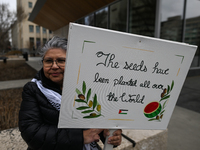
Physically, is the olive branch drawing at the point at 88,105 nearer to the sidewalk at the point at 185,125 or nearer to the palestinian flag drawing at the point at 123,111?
the palestinian flag drawing at the point at 123,111

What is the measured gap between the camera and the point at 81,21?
10.9m

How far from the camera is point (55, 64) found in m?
1.09

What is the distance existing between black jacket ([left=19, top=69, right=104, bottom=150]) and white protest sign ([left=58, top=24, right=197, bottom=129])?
0.53 feet

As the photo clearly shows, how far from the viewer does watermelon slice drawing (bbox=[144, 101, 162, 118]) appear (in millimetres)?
1021

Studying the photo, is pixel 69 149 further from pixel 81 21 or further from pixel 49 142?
pixel 81 21

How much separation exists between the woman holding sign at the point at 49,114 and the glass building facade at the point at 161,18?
531 cm

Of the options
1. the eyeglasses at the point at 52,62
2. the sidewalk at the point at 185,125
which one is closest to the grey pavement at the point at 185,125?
the sidewalk at the point at 185,125

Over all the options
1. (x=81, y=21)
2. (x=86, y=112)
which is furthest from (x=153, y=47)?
(x=81, y=21)

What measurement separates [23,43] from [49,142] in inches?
1594

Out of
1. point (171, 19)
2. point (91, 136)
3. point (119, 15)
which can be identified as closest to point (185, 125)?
point (91, 136)

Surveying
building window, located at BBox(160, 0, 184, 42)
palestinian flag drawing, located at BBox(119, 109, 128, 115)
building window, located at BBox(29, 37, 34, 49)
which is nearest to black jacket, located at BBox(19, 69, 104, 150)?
palestinian flag drawing, located at BBox(119, 109, 128, 115)

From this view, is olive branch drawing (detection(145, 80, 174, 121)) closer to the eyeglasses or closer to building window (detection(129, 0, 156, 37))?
the eyeglasses

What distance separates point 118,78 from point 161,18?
6542mm

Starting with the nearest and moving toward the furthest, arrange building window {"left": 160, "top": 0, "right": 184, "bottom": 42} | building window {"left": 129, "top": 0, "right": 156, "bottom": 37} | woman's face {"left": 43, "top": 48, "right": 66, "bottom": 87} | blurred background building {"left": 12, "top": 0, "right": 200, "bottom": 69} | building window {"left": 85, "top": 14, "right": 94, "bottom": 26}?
woman's face {"left": 43, "top": 48, "right": 66, "bottom": 87} → building window {"left": 129, "top": 0, "right": 156, "bottom": 37} → blurred background building {"left": 12, "top": 0, "right": 200, "bottom": 69} → building window {"left": 160, "top": 0, "right": 184, "bottom": 42} → building window {"left": 85, "top": 14, "right": 94, "bottom": 26}
